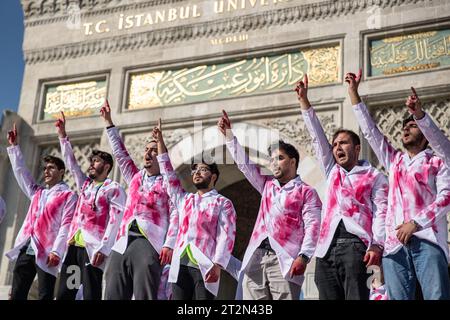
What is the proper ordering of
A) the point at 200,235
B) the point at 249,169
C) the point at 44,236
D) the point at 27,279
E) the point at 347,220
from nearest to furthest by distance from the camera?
the point at 347,220
the point at 200,235
the point at 249,169
the point at 27,279
the point at 44,236

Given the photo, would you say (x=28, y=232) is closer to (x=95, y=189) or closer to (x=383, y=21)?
(x=95, y=189)

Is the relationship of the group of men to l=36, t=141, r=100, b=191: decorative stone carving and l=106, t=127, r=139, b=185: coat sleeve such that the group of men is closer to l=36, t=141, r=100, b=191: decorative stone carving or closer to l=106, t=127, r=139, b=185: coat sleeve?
l=106, t=127, r=139, b=185: coat sleeve

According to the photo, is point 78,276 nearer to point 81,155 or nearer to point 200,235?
point 200,235

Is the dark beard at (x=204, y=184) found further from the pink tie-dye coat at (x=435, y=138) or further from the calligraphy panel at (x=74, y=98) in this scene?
the calligraphy panel at (x=74, y=98)

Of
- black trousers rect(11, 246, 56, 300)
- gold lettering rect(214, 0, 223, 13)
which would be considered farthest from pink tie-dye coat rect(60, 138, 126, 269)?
gold lettering rect(214, 0, 223, 13)

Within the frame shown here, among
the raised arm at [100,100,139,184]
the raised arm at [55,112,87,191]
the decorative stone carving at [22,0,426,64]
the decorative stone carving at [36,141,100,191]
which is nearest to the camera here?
the raised arm at [100,100,139,184]

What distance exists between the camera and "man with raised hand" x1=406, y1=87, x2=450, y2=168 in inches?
171

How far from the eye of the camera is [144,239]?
211 inches

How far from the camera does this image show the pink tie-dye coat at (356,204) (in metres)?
4.46

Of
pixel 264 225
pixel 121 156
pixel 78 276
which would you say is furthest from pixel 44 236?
pixel 264 225

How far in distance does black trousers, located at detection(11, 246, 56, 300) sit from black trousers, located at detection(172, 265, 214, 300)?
1.41m

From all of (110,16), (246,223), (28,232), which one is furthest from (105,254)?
(246,223)

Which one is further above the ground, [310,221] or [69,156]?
[69,156]

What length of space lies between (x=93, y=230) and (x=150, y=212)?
24.2 inches
